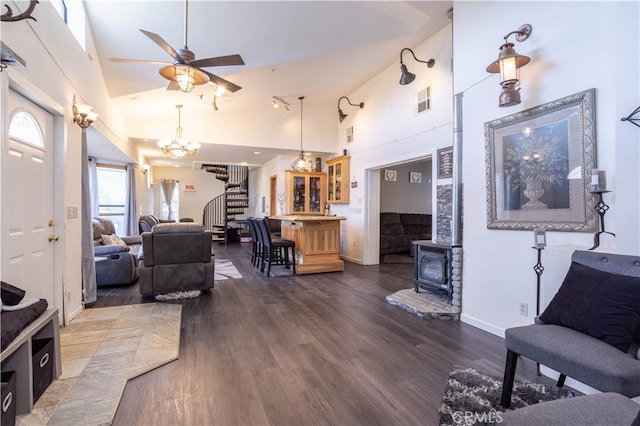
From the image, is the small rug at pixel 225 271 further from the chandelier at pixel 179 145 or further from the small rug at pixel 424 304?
the small rug at pixel 424 304

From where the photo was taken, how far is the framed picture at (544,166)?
230 cm

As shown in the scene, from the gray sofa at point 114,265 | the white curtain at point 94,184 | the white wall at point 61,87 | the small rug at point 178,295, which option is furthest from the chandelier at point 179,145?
the small rug at point 178,295

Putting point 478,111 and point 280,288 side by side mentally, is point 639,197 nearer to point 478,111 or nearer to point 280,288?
point 478,111

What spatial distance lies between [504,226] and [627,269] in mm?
1105

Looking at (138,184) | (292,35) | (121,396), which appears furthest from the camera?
(138,184)

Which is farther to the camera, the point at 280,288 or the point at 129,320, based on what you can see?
the point at 280,288

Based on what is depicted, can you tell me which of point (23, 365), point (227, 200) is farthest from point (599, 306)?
point (227, 200)

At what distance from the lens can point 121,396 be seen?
6.45ft

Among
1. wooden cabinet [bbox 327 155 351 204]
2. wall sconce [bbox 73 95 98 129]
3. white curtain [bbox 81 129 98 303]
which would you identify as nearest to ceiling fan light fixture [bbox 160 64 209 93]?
wall sconce [bbox 73 95 98 129]

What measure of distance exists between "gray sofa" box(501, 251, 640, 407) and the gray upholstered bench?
309 millimetres

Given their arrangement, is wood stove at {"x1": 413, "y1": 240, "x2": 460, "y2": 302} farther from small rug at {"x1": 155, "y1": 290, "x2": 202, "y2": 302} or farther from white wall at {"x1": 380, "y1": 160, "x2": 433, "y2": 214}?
white wall at {"x1": 380, "y1": 160, "x2": 433, "y2": 214}

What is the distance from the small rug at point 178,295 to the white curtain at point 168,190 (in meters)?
7.79

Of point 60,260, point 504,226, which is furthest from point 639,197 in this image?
point 60,260

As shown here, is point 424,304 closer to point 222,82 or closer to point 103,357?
point 103,357
